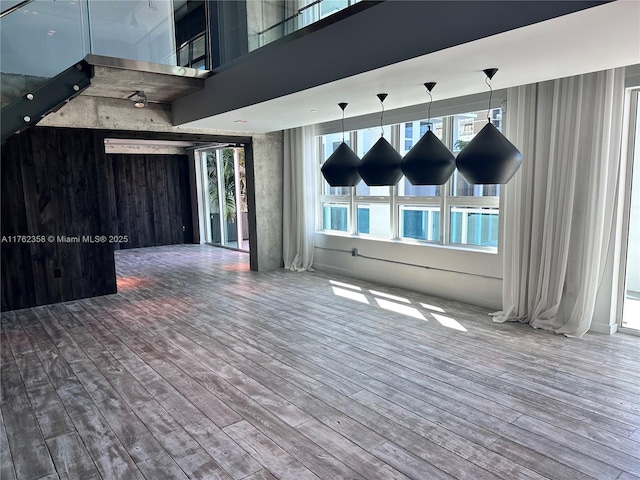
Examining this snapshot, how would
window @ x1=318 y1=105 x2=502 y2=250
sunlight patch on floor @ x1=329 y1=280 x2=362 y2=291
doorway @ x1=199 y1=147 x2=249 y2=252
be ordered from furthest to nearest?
1. doorway @ x1=199 y1=147 x2=249 y2=252
2. sunlight patch on floor @ x1=329 y1=280 x2=362 y2=291
3. window @ x1=318 y1=105 x2=502 y2=250

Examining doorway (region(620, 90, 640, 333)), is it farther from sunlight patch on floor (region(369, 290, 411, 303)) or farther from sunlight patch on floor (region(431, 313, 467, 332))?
sunlight patch on floor (region(369, 290, 411, 303))

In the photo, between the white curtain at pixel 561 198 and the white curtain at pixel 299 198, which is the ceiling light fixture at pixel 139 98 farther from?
the white curtain at pixel 561 198

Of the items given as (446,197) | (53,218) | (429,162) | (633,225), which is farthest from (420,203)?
(53,218)

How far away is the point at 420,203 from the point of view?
6.35 meters

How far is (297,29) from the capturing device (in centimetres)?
418

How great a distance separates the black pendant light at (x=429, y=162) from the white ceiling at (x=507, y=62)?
1.92 ft

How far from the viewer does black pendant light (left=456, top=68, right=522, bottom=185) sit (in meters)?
3.23

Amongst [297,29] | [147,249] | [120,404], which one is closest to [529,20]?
[297,29]

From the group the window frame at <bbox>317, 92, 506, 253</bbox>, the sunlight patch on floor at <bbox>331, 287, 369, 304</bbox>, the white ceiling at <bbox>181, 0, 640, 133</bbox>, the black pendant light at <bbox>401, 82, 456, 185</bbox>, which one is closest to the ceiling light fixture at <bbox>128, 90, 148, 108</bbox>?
the white ceiling at <bbox>181, 0, 640, 133</bbox>

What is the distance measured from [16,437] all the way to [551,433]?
3.58m

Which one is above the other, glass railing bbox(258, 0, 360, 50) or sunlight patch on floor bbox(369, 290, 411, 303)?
glass railing bbox(258, 0, 360, 50)

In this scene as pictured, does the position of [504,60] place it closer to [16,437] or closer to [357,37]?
[357,37]

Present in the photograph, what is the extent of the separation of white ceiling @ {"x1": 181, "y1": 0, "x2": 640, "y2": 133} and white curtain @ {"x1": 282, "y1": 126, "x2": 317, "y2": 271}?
8.32ft

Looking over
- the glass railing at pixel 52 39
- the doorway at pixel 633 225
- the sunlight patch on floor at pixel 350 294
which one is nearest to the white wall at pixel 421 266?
the sunlight patch on floor at pixel 350 294
